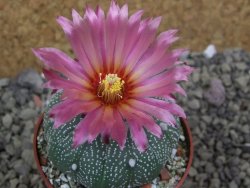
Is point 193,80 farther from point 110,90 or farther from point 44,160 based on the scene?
point 110,90

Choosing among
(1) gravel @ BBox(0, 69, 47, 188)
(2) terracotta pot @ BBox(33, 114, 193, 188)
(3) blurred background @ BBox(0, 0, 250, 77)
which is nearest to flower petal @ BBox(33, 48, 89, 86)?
(2) terracotta pot @ BBox(33, 114, 193, 188)

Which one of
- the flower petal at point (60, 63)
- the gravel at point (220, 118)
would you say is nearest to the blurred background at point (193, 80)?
the gravel at point (220, 118)

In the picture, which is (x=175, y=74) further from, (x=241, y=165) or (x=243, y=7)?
(x=243, y=7)

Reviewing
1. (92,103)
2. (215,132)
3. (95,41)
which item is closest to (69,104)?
(92,103)

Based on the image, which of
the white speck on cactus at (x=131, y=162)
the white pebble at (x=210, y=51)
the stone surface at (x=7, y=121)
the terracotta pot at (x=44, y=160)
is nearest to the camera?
the white speck on cactus at (x=131, y=162)

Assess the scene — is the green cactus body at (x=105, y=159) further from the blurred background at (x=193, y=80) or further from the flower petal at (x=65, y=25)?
the blurred background at (x=193, y=80)

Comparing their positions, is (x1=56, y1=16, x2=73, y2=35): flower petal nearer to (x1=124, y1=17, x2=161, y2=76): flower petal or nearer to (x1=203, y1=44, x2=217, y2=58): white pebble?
(x1=124, y1=17, x2=161, y2=76): flower petal
